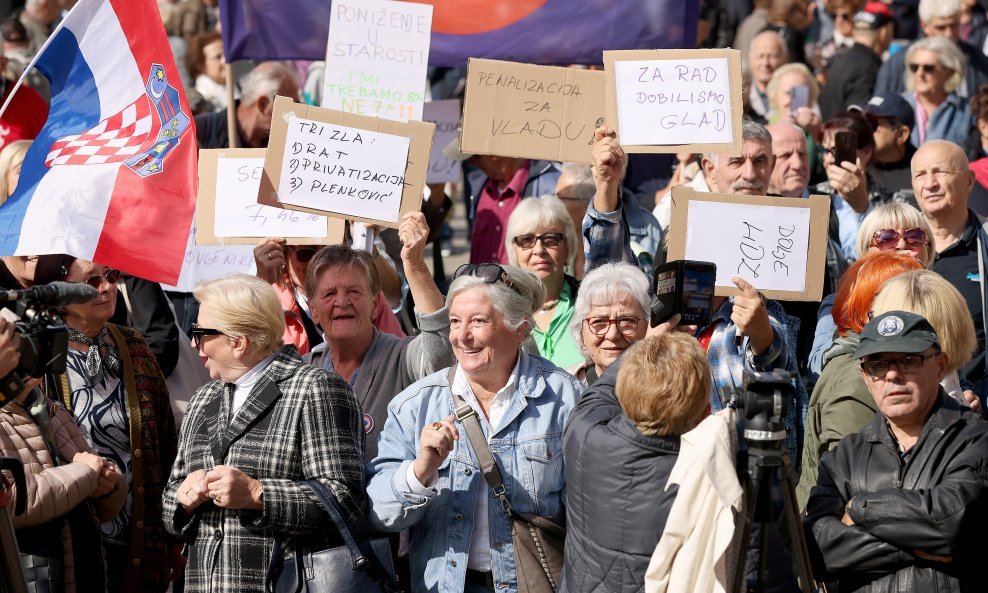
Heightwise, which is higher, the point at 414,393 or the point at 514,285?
the point at 514,285

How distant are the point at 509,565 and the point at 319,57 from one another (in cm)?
369

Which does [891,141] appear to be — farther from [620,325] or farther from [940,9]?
[620,325]

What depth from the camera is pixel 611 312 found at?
462 cm

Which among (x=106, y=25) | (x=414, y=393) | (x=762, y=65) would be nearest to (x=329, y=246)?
(x=414, y=393)

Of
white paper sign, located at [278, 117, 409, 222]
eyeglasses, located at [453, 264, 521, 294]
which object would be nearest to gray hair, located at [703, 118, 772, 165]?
white paper sign, located at [278, 117, 409, 222]

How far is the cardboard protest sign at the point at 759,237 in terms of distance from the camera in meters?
4.92

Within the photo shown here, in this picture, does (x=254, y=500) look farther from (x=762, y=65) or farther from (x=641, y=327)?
(x=762, y=65)

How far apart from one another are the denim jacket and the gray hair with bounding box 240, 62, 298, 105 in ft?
11.4

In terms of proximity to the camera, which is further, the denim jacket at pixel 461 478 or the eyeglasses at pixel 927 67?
the eyeglasses at pixel 927 67

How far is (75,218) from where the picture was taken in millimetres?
5133

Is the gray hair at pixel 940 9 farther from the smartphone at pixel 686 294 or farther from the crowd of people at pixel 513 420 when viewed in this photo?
the smartphone at pixel 686 294

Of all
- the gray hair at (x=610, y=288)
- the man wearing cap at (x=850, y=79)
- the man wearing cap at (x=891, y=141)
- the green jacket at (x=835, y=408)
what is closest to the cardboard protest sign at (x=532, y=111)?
the gray hair at (x=610, y=288)

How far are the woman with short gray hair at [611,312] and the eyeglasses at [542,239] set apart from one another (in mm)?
1088

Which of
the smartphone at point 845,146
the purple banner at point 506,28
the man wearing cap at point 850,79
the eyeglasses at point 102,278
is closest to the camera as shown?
the eyeglasses at point 102,278
